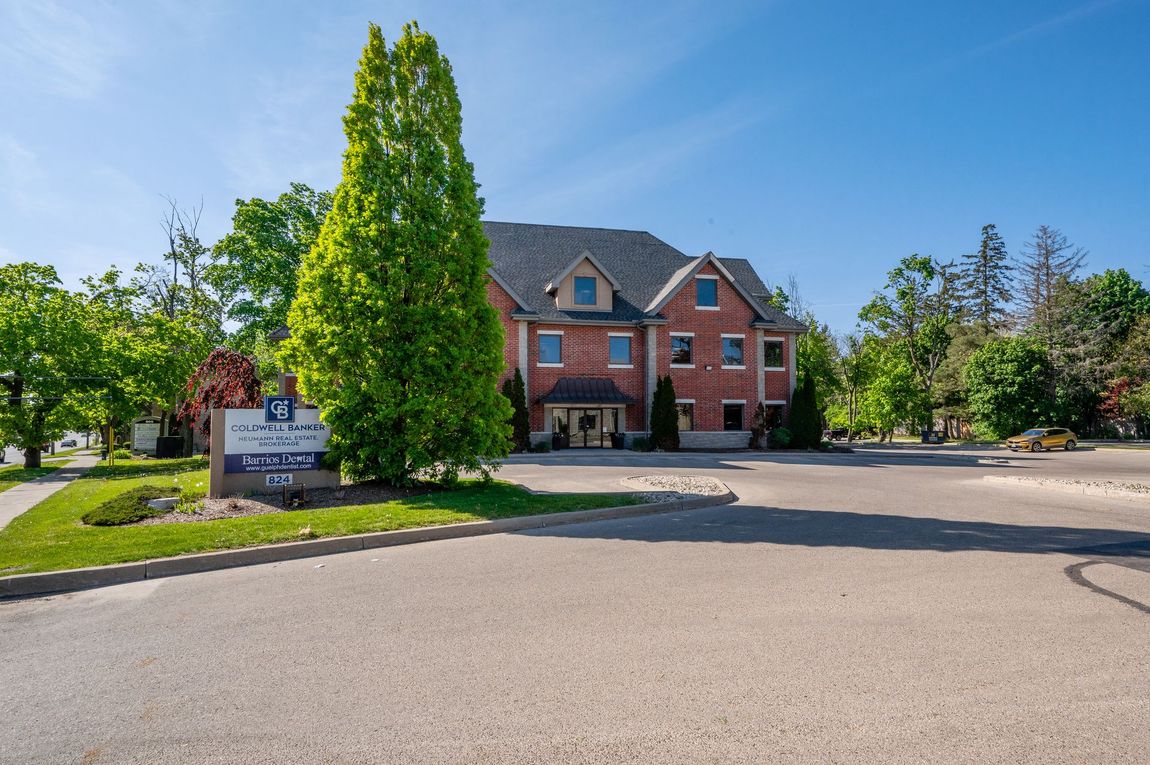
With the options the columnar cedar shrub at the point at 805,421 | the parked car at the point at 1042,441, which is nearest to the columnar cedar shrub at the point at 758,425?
the columnar cedar shrub at the point at 805,421

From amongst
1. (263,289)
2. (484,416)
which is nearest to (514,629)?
(484,416)

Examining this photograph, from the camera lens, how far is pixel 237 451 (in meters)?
12.8

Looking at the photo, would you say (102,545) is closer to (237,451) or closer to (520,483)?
(237,451)

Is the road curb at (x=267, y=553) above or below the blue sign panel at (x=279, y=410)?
below

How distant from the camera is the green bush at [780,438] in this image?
34.0 m

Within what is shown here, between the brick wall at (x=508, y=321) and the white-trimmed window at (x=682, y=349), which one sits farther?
the white-trimmed window at (x=682, y=349)

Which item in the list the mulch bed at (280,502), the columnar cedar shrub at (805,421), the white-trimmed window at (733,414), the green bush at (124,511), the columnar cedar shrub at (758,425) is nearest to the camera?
the green bush at (124,511)

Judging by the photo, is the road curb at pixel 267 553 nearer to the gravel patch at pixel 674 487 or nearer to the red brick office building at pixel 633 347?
the gravel patch at pixel 674 487

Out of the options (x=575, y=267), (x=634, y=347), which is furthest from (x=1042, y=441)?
(x=575, y=267)

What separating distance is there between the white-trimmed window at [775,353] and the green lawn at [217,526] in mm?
25401

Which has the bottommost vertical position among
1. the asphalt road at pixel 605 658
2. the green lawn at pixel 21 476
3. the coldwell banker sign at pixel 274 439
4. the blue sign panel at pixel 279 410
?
the green lawn at pixel 21 476

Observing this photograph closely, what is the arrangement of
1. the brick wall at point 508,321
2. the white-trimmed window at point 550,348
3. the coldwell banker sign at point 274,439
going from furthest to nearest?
the white-trimmed window at point 550,348
the brick wall at point 508,321
the coldwell banker sign at point 274,439

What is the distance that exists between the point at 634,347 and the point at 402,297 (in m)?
21.1

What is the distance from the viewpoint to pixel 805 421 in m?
34.0
